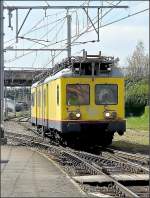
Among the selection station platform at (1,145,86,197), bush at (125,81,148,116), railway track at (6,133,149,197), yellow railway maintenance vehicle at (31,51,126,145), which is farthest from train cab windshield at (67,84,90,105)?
bush at (125,81,148,116)

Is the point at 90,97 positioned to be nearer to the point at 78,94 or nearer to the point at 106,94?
the point at 78,94

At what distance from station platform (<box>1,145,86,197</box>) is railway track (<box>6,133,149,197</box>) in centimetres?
40

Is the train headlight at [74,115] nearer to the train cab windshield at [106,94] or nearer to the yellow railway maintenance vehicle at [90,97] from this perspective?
the yellow railway maintenance vehicle at [90,97]

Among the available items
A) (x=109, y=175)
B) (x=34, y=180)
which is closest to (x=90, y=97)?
(x=109, y=175)

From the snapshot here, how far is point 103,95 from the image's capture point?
2305 centimetres

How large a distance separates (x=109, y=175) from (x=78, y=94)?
26.7ft

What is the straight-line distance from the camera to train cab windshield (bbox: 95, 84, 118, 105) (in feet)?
75.5

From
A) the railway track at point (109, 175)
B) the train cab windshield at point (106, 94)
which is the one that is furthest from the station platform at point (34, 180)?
the train cab windshield at point (106, 94)

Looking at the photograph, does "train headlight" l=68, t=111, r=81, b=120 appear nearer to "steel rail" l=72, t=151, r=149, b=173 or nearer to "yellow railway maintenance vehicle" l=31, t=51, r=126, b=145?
"yellow railway maintenance vehicle" l=31, t=51, r=126, b=145

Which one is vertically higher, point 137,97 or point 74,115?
point 137,97

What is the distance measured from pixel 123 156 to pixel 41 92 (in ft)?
36.1

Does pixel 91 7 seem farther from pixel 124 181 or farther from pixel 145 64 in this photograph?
pixel 145 64

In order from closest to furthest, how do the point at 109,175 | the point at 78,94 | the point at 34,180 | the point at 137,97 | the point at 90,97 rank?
the point at 34,180 < the point at 109,175 < the point at 78,94 < the point at 90,97 < the point at 137,97

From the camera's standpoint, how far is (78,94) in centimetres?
2283
